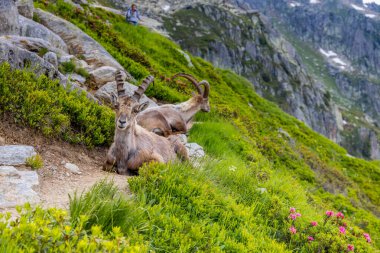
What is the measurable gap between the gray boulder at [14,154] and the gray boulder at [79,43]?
931 centimetres

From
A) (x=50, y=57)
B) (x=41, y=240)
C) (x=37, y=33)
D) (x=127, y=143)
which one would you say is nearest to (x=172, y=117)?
(x=50, y=57)

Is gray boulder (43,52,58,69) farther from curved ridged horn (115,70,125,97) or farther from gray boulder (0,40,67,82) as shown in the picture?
curved ridged horn (115,70,125,97)

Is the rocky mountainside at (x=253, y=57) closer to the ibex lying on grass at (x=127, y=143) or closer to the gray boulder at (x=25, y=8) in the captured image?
the gray boulder at (x=25, y=8)

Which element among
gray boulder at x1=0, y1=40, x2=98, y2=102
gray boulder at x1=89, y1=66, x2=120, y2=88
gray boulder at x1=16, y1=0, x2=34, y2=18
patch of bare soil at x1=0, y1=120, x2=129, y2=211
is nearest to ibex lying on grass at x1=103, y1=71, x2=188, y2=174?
patch of bare soil at x1=0, y1=120, x2=129, y2=211

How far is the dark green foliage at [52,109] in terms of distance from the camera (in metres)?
8.62

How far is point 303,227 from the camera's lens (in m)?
8.41

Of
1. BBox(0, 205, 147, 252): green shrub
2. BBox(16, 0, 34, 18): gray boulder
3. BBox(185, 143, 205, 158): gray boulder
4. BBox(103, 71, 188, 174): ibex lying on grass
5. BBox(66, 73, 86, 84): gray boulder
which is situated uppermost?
BBox(0, 205, 147, 252): green shrub

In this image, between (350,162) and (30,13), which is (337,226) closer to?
(30,13)

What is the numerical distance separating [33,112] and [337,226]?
8.14 m

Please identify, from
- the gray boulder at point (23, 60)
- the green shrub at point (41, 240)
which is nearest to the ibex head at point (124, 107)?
the gray boulder at point (23, 60)

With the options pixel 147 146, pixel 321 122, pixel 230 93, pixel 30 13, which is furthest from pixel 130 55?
pixel 321 122

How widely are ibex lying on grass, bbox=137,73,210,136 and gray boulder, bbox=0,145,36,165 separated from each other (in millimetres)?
6050

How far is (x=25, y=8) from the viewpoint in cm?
1622

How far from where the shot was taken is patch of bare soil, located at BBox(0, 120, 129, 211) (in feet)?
21.9
